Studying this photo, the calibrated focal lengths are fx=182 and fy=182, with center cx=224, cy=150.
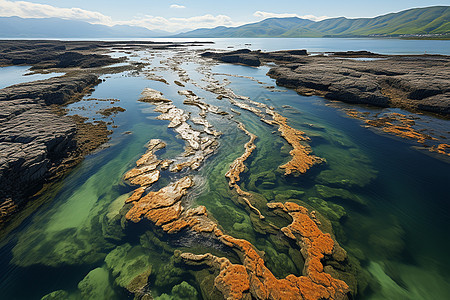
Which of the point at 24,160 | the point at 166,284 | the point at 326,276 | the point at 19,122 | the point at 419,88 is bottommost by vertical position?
the point at 166,284

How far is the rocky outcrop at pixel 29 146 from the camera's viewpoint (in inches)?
529

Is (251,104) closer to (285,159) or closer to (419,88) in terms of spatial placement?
(285,159)

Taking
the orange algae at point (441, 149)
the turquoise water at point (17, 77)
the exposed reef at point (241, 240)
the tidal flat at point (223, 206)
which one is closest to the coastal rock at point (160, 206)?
the exposed reef at point (241, 240)

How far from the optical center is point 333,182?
52.2 ft

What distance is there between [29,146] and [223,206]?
57.8 feet

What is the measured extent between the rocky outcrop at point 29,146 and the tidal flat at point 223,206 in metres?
0.13

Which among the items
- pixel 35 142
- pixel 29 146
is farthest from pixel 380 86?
pixel 29 146

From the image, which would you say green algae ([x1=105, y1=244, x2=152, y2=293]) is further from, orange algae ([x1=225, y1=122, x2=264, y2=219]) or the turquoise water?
the turquoise water

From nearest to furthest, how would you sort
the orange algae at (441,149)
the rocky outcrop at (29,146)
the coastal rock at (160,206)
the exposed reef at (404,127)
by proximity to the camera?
the coastal rock at (160,206) → the rocky outcrop at (29,146) → the orange algae at (441,149) → the exposed reef at (404,127)

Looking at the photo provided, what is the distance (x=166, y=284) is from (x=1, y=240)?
1108cm

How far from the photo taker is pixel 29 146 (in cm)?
1580

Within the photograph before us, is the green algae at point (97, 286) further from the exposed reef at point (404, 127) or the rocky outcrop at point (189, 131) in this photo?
the exposed reef at point (404, 127)

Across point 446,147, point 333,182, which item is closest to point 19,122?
point 333,182

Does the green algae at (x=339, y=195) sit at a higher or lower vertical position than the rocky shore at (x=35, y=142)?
lower
